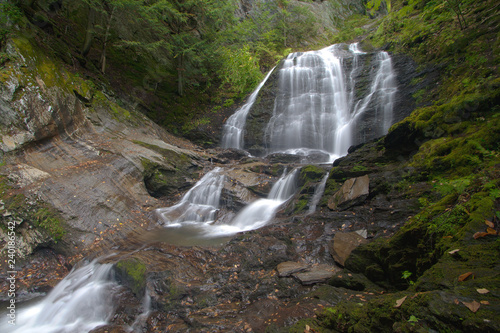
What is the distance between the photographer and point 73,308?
15.9ft

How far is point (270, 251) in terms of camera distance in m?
5.58

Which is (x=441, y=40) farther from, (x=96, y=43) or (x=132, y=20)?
(x=96, y=43)

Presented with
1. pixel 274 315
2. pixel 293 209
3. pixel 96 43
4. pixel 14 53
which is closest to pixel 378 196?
pixel 293 209

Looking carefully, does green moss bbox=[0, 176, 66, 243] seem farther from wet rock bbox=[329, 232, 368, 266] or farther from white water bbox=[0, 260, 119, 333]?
wet rock bbox=[329, 232, 368, 266]

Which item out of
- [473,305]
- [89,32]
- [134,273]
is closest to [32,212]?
[134,273]

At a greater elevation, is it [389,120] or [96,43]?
[96,43]

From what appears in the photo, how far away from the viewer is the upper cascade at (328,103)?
40.5ft

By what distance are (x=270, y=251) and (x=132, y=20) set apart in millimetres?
15155

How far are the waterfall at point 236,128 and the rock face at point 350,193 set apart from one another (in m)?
9.21

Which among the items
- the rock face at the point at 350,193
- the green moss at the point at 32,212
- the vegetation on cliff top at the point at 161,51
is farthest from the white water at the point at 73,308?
the vegetation on cliff top at the point at 161,51

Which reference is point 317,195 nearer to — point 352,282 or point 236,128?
point 352,282

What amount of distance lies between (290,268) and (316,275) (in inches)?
22.1

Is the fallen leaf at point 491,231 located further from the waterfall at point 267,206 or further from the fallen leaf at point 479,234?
the waterfall at point 267,206

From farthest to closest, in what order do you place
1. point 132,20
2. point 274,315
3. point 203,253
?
point 132,20 → point 203,253 → point 274,315
